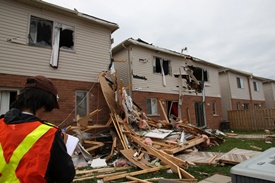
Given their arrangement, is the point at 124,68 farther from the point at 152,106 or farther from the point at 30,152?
the point at 30,152

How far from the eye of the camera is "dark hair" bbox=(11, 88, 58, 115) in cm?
149

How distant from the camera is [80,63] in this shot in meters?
9.83

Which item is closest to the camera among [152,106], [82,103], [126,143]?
[126,143]

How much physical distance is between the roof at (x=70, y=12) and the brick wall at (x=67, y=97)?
3.54 meters

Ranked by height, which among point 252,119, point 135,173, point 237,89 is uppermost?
point 237,89

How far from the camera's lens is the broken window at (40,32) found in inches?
344

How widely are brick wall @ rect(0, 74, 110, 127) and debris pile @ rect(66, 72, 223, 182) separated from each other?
0.77m

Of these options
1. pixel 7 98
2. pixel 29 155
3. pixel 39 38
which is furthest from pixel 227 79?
pixel 29 155

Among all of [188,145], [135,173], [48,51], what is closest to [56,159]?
[135,173]

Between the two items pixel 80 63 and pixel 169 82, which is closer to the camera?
pixel 80 63

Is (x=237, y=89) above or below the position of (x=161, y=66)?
below

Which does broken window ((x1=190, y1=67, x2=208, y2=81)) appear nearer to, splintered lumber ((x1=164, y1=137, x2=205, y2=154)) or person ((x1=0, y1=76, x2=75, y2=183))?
splintered lumber ((x1=164, y1=137, x2=205, y2=154))

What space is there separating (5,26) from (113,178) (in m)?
7.98

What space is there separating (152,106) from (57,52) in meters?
7.14
